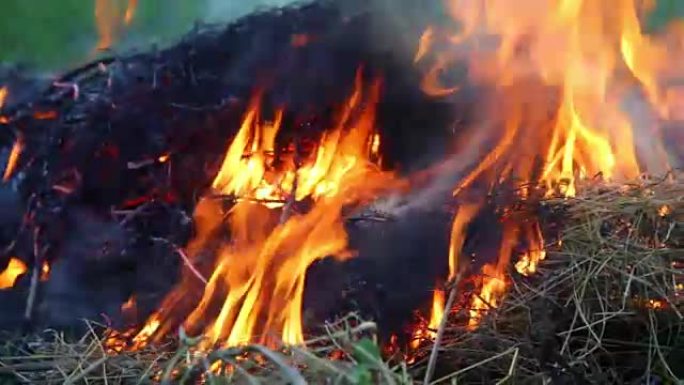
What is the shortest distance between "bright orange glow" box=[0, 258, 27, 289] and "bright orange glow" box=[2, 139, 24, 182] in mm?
343

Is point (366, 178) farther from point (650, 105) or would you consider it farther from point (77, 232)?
point (650, 105)

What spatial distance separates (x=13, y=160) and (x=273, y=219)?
1040 mm

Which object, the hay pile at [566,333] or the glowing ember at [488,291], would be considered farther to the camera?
the glowing ember at [488,291]

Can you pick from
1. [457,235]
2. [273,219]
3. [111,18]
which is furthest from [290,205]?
[111,18]

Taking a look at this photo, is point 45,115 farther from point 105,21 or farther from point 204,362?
point 204,362

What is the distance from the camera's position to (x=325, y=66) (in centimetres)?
346

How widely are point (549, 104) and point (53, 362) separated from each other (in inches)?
72.5

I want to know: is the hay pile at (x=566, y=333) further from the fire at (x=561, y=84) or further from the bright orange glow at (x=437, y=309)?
the fire at (x=561, y=84)

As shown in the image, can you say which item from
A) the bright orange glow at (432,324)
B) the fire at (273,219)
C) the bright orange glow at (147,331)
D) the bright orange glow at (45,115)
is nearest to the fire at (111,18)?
the bright orange glow at (45,115)

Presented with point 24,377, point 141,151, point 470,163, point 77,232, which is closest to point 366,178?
point 470,163

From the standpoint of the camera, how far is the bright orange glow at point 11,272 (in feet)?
10.6

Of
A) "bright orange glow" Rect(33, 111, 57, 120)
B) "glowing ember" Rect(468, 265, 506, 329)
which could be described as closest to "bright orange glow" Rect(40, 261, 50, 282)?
"bright orange glow" Rect(33, 111, 57, 120)

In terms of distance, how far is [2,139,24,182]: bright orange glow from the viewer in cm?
346

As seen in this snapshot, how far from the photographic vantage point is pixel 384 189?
10.4 feet
